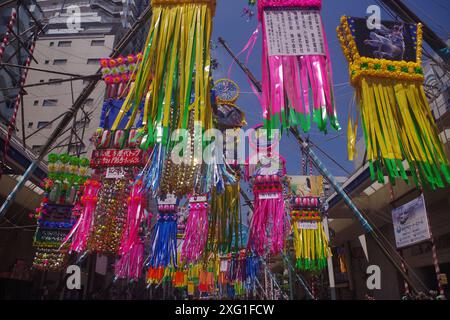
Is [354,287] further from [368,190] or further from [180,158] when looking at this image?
[180,158]

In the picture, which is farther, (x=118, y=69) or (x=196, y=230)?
(x=196, y=230)

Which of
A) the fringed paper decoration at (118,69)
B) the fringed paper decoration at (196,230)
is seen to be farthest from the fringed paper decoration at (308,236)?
the fringed paper decoration at (118,69)

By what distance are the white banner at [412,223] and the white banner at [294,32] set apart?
4.38 meters

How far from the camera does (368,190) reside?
1102 centimetres

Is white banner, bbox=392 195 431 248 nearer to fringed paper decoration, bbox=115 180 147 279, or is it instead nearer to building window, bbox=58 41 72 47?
fringed paper decoration, bbox=115 180 147 279

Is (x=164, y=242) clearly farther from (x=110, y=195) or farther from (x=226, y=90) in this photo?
(x=226, y=90)

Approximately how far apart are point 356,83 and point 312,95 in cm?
74

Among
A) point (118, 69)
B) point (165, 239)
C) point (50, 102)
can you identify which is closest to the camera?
point (118, 69)

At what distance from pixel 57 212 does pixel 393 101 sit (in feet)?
26.4

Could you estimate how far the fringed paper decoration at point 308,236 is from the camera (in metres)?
7.46

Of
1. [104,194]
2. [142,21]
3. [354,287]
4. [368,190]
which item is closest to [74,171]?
[104,194]

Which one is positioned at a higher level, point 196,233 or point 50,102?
point 50,102

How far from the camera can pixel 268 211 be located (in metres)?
6.97

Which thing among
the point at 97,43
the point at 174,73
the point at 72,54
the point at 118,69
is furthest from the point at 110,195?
the point at 97,43
